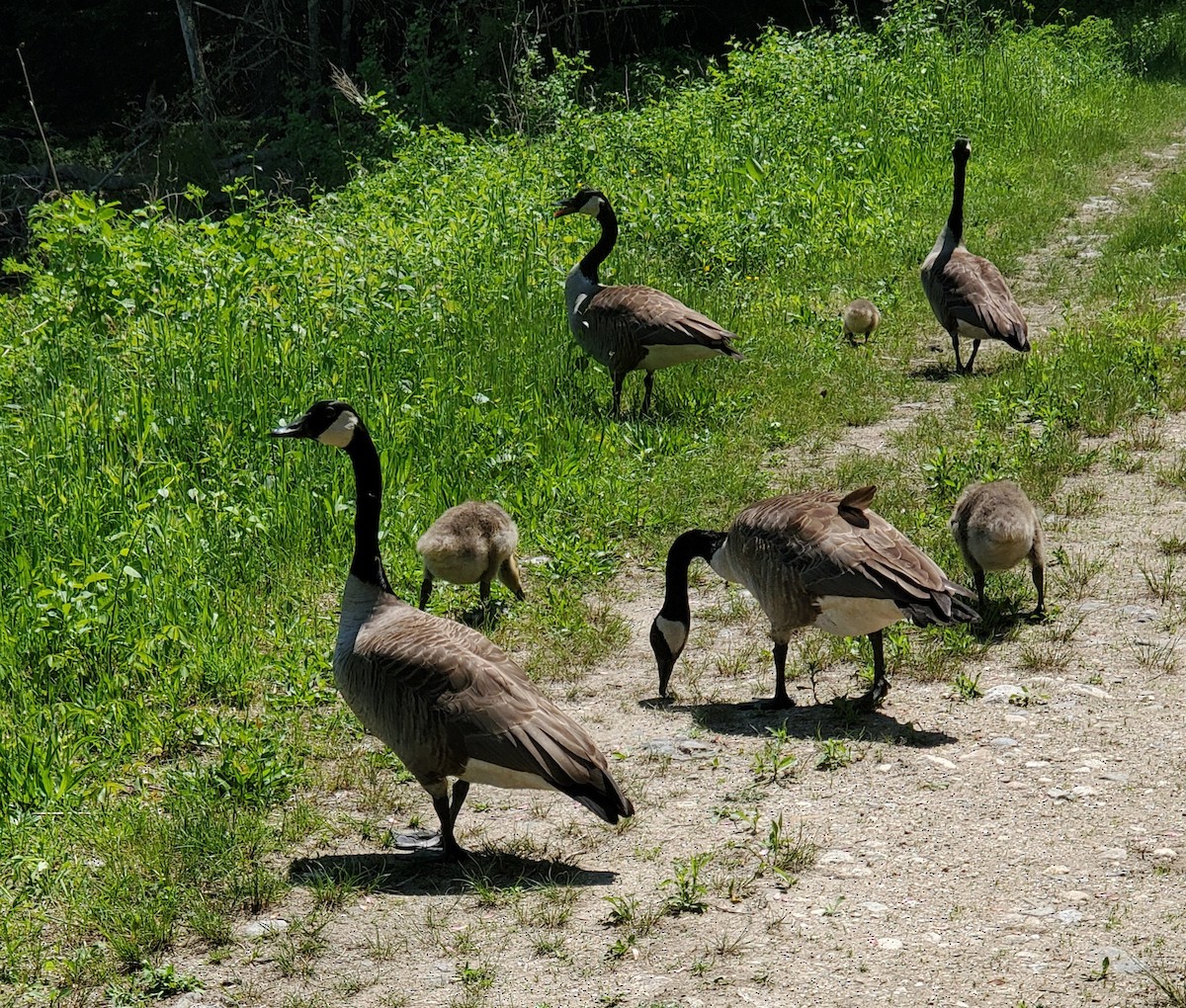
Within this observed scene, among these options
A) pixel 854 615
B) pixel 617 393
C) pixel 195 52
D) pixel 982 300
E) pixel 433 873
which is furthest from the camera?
pixel 195 52

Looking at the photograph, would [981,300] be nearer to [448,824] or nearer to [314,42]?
[448,824]

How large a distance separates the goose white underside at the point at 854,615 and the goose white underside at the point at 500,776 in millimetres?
1637

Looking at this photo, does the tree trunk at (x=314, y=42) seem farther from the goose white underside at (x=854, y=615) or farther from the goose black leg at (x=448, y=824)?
the goose black leg at (x=448, y=824)

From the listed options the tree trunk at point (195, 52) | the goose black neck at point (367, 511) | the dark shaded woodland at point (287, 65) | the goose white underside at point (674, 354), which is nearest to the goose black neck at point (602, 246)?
the goose white underside at point (674, 354)

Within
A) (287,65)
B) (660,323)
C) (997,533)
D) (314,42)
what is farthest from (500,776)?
(287,65)

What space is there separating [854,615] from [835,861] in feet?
4.15

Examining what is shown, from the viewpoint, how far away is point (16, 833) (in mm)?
5023

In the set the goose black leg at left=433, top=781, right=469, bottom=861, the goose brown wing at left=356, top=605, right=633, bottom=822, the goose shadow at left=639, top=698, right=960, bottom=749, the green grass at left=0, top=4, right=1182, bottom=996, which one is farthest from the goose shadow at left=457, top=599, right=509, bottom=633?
the goose black leg at left=433, top=781, right=469, bottom=861

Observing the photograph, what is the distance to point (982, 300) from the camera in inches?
394

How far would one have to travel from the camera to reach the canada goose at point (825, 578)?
5391 mm

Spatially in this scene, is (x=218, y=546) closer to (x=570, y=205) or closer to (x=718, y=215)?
(x=570, y=205)

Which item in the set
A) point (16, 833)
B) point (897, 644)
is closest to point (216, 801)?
point (16, 833)

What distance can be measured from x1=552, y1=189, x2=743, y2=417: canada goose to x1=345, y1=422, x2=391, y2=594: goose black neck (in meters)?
4.12

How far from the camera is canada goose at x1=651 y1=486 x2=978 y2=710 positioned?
5391mm
